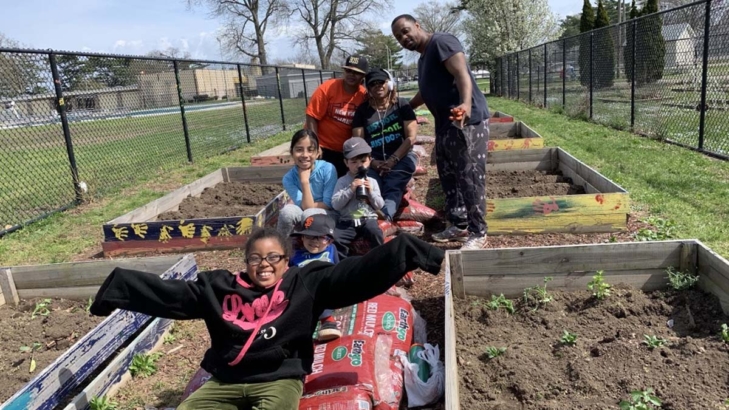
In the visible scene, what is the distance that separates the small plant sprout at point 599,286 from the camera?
3.28 m

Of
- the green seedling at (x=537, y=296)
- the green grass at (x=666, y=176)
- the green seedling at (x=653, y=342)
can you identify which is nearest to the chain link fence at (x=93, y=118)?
the green seedling at (x=537, y=296)

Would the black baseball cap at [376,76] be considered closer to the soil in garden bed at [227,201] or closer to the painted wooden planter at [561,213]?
the painted wooden planter at [561,213]

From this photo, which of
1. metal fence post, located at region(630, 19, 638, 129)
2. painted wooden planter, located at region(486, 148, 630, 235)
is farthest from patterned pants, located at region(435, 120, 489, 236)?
metal fence post, located at region(630, 19, 638, 129)

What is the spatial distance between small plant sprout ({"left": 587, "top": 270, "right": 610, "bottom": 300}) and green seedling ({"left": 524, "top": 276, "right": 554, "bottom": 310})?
0.26 metres

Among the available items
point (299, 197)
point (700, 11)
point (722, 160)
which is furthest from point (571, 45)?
point (299, 197)

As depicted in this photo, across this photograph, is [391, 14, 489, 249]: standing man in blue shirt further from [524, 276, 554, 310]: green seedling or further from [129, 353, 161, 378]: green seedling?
[129, 353, 161, 378]: green seedling

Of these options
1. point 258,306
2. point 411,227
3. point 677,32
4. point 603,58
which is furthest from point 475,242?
point 603,58

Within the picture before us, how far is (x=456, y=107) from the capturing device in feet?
13.3

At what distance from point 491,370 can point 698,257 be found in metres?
1.58

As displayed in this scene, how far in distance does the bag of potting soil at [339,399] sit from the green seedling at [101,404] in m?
1.09

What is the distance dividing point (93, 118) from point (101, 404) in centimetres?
750

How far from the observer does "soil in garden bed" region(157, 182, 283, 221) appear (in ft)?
19.9

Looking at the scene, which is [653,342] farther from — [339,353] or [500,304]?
[339,353]

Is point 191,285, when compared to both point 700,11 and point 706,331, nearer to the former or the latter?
point 706,331
